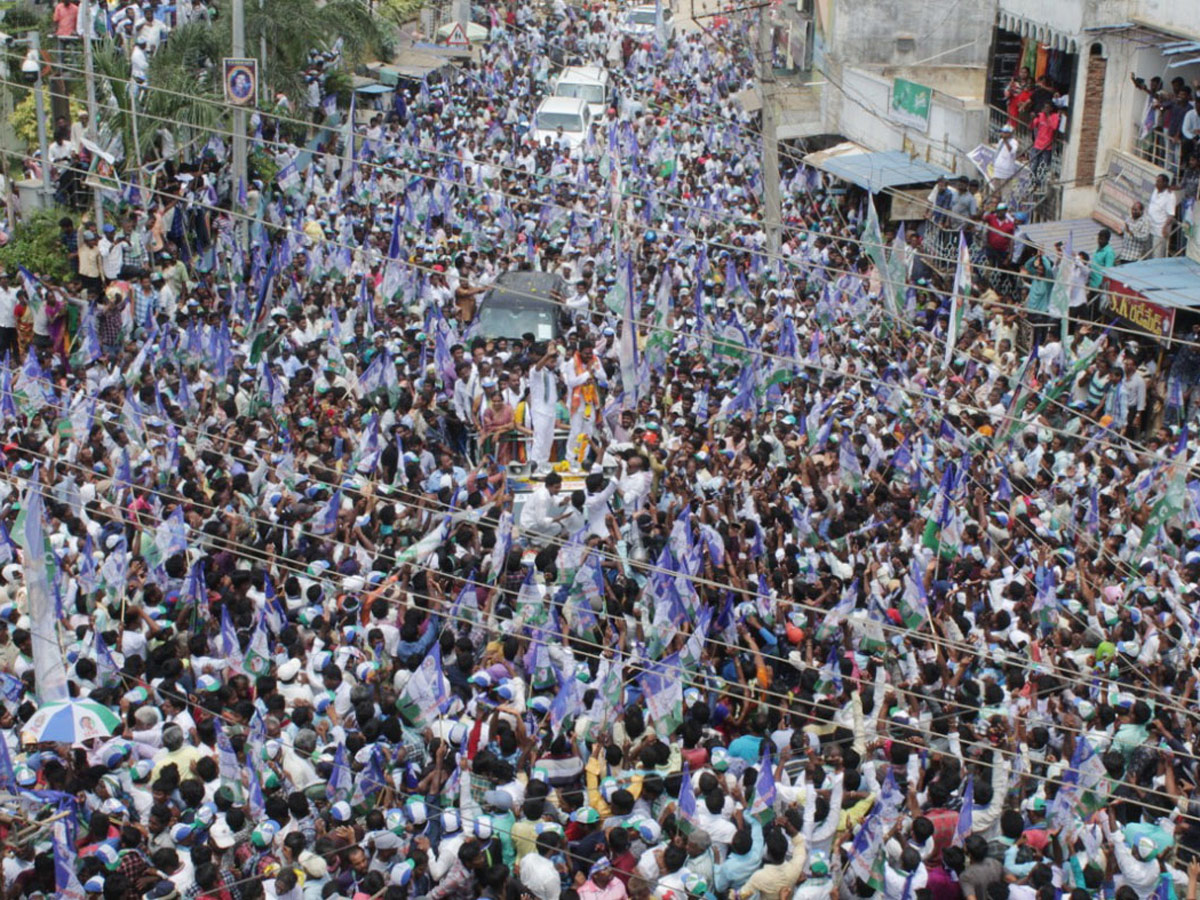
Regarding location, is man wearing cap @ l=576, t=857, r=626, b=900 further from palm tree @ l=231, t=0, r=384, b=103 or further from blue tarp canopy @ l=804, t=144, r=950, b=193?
palm tree @ l=231, t=0, r=384, b=103

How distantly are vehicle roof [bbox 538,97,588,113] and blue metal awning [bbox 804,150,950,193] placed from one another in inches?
186

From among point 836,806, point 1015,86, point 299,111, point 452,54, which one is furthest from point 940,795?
point 452,54

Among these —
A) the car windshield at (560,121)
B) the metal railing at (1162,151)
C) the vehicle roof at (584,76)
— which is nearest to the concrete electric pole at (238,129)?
the car windshield at (560,121)

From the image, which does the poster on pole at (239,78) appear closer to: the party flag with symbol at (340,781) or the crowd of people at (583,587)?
the crowd of people at (583,587)

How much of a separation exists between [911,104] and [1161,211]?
8406 millimetres

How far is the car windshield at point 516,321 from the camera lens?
17.5 metres

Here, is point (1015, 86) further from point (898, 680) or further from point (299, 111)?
point (898, 680)

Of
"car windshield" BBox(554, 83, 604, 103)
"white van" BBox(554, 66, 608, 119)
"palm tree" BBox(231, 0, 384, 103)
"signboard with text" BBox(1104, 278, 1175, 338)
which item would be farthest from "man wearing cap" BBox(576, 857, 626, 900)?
"car windshield" BBox(554, 83, 604, 103)

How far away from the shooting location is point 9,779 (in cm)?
854

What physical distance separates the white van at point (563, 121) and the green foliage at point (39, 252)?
436 inches

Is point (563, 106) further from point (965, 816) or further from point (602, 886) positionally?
point (602, 886)

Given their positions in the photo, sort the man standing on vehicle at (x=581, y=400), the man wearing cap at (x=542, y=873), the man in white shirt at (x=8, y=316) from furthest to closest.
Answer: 1. the man in white shirt at (x=8, y=316)
2. the man standing on vehicle at (x=581, y=400)
3. the man wearing cap at (x=542, y=873)

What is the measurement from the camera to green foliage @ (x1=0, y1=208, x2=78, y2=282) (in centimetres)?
1902

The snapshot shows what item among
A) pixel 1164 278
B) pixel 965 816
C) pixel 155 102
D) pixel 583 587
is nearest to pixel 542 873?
pixel 965 816
